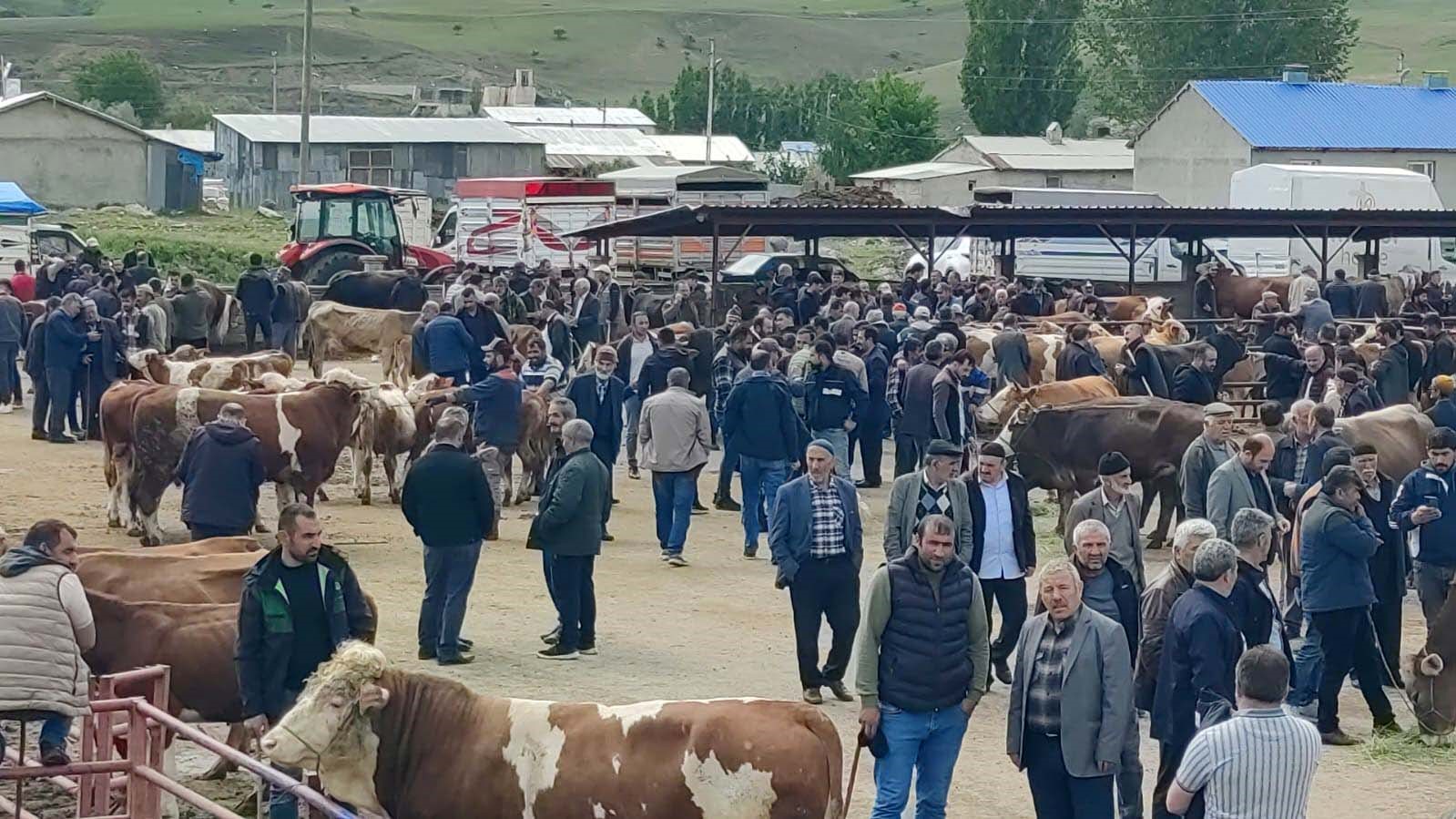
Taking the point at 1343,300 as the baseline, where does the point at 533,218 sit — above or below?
above

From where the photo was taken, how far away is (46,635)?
9.30 m

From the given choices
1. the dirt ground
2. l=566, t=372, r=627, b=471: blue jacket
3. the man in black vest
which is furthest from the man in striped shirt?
l=566, t=372, r=627, b=471: blue jacket

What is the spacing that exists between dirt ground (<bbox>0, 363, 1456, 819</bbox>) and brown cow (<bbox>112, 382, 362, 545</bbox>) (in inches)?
21.1

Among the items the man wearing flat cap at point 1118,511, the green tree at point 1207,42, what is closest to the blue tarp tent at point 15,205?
the man wearing flat cap at point 1118,511

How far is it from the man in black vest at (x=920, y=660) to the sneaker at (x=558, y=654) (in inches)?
186

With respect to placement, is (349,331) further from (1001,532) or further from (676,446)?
(1001,532)

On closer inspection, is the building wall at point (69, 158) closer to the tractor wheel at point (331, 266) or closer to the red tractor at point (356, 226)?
the red tractor at point (356, 226)

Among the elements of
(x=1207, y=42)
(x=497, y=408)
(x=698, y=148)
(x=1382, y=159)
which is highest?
(x=1207, y=42)

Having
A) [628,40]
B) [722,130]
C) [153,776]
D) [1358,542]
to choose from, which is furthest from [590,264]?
[628,40]

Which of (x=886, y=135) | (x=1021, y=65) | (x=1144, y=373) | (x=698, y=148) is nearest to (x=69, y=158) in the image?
(x=698, y=148)

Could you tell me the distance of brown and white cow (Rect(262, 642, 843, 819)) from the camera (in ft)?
27.2

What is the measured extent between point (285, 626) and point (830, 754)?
8.67 ft

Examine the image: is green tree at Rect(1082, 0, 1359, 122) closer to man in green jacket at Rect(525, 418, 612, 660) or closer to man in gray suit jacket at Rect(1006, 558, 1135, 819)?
man in green jacket at Rect(525, 418, 612, 660)

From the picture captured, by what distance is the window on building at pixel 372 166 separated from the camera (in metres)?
66.0
